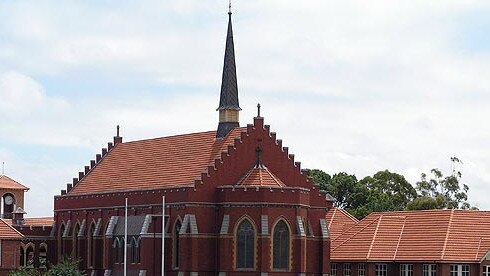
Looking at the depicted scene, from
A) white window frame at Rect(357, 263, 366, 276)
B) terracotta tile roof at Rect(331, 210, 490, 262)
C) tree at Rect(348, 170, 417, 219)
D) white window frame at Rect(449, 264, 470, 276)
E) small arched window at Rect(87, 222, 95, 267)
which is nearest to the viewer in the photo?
white window frame at Rect(449, 264, 470, 276)

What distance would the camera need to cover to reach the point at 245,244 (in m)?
95.8

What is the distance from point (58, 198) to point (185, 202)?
84.8 ft

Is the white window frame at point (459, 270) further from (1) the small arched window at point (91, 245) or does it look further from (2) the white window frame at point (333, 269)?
(1) the small arched window at point (91, 245)

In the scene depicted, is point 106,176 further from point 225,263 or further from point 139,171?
point 225,263

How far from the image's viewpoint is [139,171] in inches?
4328

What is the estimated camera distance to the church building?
9575 centimetres

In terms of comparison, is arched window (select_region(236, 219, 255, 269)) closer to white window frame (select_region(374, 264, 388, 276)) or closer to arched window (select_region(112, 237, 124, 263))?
white window frame (select_region(374, 264, 388, 276))

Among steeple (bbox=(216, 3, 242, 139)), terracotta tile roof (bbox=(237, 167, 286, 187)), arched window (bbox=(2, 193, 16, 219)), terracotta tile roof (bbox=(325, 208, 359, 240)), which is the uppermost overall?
steeple (bbox=(216, 3, 242, 139))

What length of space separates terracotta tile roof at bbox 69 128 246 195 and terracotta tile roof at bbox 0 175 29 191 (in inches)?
868

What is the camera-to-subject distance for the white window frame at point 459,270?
9950 centimetres

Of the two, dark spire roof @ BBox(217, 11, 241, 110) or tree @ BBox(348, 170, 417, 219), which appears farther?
tree @ BBox(348, 170, 417, 219)

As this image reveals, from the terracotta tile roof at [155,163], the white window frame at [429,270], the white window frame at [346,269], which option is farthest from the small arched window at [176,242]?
the white window frame at [429,270]

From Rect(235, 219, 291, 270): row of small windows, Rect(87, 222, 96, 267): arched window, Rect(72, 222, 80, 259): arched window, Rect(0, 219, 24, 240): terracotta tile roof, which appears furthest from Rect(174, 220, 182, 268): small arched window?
Rect(0, 219, 24, 240): terracotta tile roof

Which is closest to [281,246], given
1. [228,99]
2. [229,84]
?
[228,99]
